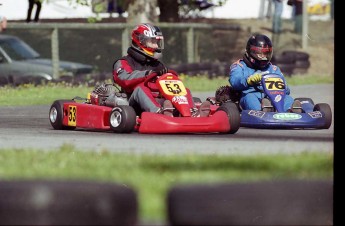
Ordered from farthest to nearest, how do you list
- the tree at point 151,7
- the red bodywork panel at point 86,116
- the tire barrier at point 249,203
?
the tree at point 151,7 < the red bodywork panel at point 86,116 < the tire barrier at point 249,203

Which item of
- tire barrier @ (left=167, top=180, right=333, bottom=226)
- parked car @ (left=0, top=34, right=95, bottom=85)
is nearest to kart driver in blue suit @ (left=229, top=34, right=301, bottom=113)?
tire barrier @ (left=167, top=180, right=333, bottom=226)

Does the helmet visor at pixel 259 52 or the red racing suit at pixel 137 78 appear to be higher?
the helmet visor at pixel 259 52

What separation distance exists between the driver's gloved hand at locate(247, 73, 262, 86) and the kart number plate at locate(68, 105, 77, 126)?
5.38 feet

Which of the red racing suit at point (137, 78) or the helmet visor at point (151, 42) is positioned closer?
the red racing suit at point (137, 78)

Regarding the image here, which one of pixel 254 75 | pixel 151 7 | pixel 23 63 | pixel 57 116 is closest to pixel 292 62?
pixel 151 7

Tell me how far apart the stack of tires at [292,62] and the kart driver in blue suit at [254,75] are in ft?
32.6

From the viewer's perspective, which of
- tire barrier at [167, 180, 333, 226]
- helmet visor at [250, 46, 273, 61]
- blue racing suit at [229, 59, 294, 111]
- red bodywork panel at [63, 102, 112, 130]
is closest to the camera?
tire barrier at [167, 180, 333, 226]

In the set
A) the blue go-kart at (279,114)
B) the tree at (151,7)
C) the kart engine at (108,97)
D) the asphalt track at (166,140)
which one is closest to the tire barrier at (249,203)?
the asphalt track at (166,140)

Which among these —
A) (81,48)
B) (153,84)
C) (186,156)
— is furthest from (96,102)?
(81,48)

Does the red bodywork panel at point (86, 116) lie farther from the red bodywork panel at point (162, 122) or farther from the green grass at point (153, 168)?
the green grass at point (153, 168)

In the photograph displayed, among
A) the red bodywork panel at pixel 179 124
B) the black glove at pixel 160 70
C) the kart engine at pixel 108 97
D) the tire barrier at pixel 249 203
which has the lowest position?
the red bodywork panel at pixel 179 124

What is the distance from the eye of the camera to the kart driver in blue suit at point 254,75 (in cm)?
988

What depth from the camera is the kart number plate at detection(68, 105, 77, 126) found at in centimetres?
925

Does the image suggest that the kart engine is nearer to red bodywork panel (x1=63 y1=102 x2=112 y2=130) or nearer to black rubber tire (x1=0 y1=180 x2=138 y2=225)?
red bodywork panel (x1=63 y1=102 x2=112 y2=130)
